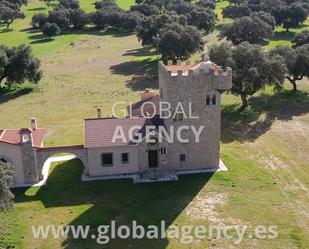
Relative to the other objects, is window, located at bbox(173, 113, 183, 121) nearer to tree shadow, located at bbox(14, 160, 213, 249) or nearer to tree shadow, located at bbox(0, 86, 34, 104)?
tree shadow, located at bbox(14, 160, 213, 249)

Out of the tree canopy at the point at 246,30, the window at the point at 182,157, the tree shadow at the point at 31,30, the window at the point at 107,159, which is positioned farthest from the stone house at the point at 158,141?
the tree shadow at the point at 31,30

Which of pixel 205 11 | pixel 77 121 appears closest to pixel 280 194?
pixel 77 121

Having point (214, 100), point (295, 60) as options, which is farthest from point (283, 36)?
point (214, 100)

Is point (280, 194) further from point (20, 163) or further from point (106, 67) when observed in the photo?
point (106, 67)

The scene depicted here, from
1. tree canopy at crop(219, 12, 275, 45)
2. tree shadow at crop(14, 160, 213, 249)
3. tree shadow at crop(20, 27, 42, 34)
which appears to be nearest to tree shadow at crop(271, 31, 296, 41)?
tree canopy at crop(219, 12, 275, 45)

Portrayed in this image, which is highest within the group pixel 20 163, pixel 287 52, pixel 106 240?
pixel 287 52

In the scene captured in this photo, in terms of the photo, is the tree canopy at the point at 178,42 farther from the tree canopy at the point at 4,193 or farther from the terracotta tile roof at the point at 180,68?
the tree canopy at the point at 4,193
